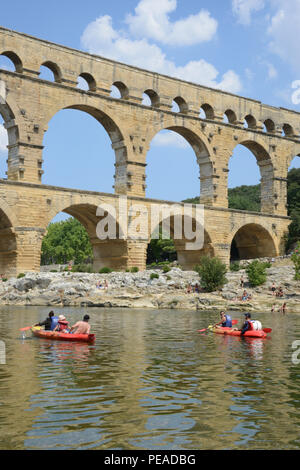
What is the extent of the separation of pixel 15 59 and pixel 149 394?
29.5 metres

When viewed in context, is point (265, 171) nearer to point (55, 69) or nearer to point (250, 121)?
point (250, 121)

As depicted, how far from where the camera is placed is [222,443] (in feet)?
21.5

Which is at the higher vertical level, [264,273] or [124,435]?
[264,273]

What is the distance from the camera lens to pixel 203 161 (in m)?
44.2

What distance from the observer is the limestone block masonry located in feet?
111

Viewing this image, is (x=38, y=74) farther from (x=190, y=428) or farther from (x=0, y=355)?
(x=190, y=428)

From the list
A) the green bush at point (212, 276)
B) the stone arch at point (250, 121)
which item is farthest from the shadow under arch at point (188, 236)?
the stone arch at point (250, 121)

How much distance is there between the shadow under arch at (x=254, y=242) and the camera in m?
47.5

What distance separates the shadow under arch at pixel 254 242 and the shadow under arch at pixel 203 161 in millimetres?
5206

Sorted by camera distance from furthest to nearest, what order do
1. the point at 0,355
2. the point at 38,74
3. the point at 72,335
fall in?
the point at 38,74, the point at 72,335, the point at 0,355

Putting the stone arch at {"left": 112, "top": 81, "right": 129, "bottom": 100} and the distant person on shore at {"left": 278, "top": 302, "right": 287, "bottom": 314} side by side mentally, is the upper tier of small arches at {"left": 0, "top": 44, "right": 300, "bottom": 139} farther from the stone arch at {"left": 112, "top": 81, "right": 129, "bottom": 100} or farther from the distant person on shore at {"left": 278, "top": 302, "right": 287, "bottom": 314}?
the distant person on shore at {"left": 278, "top": 302, "right": 287, "bottom": 314}

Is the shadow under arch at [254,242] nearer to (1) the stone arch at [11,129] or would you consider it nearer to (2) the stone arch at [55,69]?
(2) the stone arch at [55,69]
